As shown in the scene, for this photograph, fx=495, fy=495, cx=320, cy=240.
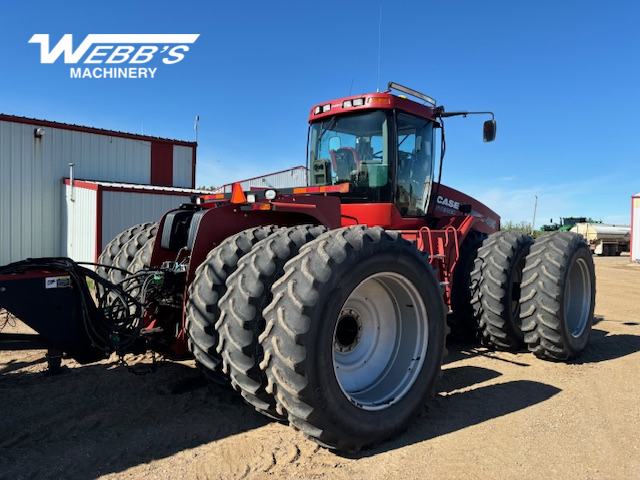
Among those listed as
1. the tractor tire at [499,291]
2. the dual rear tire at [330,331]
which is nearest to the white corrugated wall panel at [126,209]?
the tractor tire at [499,291]

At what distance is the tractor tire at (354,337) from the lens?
113 inches

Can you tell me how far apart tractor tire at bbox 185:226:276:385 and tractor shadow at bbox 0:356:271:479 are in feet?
1.45

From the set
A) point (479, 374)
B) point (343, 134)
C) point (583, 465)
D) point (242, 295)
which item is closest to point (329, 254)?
point (242, 295)

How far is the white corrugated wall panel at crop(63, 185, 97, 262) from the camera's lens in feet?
41.8

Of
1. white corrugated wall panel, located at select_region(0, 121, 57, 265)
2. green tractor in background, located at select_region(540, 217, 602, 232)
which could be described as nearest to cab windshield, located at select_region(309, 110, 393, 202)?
white corrugated wall panel, located at select_region(0, 121, 57, 265)

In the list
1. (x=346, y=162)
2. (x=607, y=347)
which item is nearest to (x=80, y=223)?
(x=346, y=162)

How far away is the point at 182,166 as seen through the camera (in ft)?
57.2

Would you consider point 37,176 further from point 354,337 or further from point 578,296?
point 578,296

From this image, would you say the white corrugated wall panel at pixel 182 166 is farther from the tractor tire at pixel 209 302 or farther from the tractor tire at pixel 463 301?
the tractor tire at pixel 209 302

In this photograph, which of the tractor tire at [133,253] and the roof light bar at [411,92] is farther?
the roof light bar at [411,92]

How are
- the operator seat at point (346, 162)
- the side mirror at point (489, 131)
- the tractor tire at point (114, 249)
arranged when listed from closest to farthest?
the tractor tire at point (114, 249) < the operator seat at point (346, 162) < the side mirror at point (489, 131)

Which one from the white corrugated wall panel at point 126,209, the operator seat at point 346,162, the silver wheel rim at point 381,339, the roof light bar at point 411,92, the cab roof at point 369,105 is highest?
the roof light bar at point 411,92

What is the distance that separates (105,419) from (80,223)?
36.3ft

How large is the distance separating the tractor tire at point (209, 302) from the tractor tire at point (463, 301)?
3199mm
